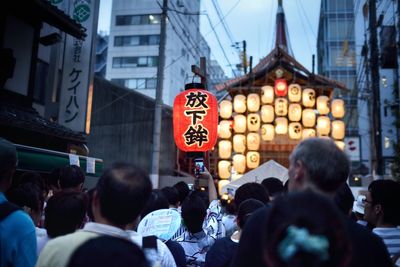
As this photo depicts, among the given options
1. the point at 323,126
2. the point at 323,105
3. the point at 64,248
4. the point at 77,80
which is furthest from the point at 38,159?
the point at 323,105

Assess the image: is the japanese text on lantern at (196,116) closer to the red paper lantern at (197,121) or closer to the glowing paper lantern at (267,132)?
the red paper lantern at (197,121)

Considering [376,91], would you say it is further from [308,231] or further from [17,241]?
[308,231]

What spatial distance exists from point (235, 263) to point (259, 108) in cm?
1840

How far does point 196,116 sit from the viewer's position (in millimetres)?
10516

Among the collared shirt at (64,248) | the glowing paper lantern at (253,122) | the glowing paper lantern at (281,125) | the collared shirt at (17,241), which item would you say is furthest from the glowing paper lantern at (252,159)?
the collared shirt at (64,248)

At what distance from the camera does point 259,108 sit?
20062 mm

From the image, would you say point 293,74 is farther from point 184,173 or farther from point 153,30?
point 153,30

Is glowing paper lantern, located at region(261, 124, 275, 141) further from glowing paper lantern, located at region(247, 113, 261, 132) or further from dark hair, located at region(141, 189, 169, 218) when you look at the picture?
dark hair, located at region(141, 189, 169, 218)

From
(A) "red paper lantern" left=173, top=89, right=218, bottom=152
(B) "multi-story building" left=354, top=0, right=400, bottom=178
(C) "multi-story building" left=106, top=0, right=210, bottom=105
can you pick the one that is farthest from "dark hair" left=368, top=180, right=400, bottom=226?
(C) "multi-story building" left=106, top=0, right=210, bottom=105

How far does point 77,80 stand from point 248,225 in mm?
11376

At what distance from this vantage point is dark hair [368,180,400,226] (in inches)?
130

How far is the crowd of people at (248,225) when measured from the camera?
1385 millimetres

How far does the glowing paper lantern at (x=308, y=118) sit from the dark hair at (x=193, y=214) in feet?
51.8

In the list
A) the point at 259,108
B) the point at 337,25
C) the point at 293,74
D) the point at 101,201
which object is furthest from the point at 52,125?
the point at 337,25
